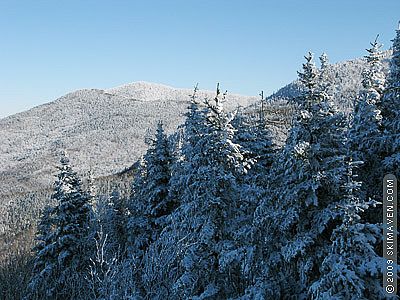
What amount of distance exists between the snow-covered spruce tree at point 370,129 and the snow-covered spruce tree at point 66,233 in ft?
58.7

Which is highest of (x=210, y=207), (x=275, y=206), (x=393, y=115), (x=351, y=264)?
(x=393, y=115)

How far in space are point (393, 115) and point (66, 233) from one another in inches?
808

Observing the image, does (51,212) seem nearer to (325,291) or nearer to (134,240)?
(134,240)

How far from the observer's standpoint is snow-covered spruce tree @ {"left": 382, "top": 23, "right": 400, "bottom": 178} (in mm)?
14484

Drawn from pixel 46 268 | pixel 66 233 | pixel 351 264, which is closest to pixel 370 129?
pixel 351 264

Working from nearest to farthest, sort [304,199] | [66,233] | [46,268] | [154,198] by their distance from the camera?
1. [304,199]
2. [154,198]
3. [46,268]
4. [66,233]

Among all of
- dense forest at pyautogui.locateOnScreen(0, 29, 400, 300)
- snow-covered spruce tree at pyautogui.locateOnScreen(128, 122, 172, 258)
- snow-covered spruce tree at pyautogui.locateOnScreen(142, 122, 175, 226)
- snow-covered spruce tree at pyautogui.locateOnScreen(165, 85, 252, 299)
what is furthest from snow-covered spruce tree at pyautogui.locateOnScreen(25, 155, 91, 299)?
snow-covered spruce tree at pyautogui.locateOnScreen(165, 85, 252, 299)

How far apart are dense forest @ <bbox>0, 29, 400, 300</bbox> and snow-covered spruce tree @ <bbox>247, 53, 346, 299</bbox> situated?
1.5 inches

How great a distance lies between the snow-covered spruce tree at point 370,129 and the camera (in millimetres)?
15375

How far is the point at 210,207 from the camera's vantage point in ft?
52.5

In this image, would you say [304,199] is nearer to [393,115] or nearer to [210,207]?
[210,207]

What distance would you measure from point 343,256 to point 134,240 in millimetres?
16726

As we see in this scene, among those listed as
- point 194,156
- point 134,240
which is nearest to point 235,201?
point 194,156

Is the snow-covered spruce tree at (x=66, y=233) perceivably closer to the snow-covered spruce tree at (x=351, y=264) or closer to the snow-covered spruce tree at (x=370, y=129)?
the snow-covered spruce tree at (x=370, y=129)
